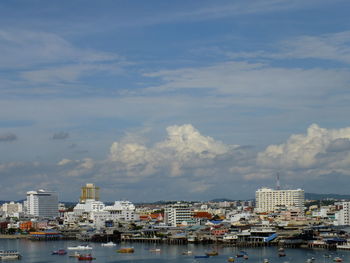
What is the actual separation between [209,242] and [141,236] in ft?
27.3

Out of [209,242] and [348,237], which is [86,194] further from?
[348,237]

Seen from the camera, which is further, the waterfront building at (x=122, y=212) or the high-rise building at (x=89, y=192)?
the high-rise building at (x=89, y=192)

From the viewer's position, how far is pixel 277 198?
3634 inches

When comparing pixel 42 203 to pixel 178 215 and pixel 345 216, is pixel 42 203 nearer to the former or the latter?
pixel 178 215

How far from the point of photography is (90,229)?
6481 centimetres

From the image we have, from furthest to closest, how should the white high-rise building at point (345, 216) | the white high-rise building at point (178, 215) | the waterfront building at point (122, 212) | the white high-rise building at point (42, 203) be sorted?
the white high-rise building at point (42, 203)
the waterfront building at point (122, 212)
the white high-rise building at point (178, 215)
the white high-rise building at point (345, 216)

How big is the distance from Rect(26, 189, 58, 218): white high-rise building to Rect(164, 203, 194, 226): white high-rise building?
103 feet

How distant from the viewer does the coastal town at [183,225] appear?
4659 centimetres

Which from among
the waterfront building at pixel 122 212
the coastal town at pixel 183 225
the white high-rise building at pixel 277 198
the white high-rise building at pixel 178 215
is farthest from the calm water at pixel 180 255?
the white high-rise building at pixel 277 198

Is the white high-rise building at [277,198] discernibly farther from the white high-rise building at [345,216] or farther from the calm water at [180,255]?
the calm water at [180,255]

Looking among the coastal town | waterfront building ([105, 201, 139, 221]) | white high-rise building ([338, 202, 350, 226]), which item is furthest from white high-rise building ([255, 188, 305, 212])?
white high-rise building ([338, 202, 350, 226])

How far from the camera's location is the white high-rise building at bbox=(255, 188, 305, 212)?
90.9 m

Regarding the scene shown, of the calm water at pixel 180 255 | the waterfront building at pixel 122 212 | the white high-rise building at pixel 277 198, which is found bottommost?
the calm water at pixel 180 255

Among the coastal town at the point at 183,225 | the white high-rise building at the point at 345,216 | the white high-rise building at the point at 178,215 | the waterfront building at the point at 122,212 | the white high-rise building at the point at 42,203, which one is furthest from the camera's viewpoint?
the white high-rise building at the point at 42,203
